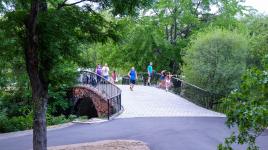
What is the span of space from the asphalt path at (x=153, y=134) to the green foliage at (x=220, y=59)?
459cm

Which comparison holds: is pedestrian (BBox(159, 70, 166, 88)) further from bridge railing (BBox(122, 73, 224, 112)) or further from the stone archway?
the stone archway

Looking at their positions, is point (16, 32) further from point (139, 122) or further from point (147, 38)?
point (147, 38)

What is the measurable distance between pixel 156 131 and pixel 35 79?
272 inches

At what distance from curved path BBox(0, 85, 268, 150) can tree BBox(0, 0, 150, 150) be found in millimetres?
4390

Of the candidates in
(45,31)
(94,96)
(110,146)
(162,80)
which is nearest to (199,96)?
(94,96)

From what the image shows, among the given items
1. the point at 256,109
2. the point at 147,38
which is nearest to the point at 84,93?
the point at 147,38

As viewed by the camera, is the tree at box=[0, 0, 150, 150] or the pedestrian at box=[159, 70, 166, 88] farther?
the pedestrian at box=[159, 70, 166, 88]

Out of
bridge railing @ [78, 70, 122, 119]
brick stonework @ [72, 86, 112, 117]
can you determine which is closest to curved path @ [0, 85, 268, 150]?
brick stonework @ [72, 86, 112, 117]

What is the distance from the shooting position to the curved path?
12.1 metres

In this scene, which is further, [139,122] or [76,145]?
[139,122]

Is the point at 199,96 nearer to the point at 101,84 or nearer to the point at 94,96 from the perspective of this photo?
the point at 101,84

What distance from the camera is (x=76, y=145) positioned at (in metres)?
11.3

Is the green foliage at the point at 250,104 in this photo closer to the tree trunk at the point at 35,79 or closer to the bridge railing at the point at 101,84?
the tree trunk at the point at 35,79

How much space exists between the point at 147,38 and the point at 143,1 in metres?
25.0
